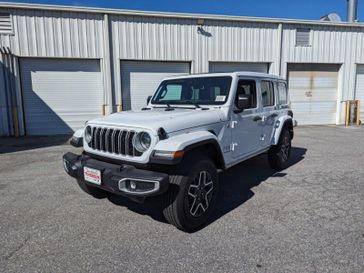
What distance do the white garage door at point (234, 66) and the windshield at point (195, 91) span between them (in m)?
7.74

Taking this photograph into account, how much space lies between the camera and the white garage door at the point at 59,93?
10.7m

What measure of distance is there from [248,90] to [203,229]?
7.84ft

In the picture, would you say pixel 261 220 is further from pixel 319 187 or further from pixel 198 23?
pixel 198 23

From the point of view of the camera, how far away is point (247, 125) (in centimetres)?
452

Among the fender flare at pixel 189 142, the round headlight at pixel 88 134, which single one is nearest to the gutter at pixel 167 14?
the round headlight at pixel 88 134

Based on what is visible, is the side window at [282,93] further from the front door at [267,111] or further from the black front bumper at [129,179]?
the black front bumper at [129,179]

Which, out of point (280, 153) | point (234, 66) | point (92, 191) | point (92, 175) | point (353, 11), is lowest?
point (92, 191)

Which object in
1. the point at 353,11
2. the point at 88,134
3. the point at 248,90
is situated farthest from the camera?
the point at 353,11

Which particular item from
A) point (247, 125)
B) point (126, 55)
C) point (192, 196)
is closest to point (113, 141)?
point (192, 196)

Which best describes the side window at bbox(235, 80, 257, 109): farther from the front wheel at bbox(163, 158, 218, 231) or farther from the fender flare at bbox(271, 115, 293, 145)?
the front wheel at bbox(163, 158, 218, 231)

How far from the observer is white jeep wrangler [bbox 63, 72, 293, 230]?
299 cm

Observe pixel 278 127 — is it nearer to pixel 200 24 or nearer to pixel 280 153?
pixel 280 153

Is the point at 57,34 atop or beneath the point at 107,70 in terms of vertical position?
atop

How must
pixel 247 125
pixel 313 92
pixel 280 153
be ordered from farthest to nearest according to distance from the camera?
pixel 313 92 → pixel 280 153 → pixel 247 125
